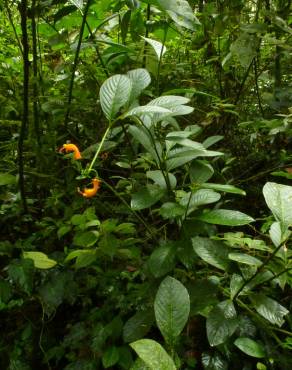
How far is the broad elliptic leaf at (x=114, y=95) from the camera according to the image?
26.6 inches

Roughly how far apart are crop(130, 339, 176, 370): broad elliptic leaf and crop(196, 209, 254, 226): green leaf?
0.88ft

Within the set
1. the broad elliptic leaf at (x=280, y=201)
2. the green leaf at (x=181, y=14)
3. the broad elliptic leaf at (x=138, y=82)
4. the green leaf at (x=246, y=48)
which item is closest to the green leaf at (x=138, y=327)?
the broad elliptic leaf at (x=280, y=201)

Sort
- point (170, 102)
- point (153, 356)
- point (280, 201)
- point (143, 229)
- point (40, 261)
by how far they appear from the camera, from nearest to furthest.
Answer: point (153, 356), point (280, 201), point (170, 102), point (40, 261), point (143, 229)

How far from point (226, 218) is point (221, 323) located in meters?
0.19

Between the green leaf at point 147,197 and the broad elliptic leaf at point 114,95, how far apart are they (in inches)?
6.7

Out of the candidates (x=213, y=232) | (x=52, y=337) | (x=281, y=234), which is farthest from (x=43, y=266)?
(x=281, y=234)

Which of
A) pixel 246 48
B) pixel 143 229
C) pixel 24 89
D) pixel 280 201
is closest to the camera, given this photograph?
pixel 280 201

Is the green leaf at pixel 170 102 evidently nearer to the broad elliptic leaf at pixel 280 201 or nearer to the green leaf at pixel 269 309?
the broad elliptic leaf at pixel 280 201

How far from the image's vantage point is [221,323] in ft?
2.13

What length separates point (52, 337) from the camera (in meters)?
0.97

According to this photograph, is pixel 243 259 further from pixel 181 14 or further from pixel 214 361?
pixel 181 14

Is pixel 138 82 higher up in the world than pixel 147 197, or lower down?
higher up

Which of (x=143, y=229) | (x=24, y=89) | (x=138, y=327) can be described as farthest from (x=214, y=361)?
(x=24, y=89)

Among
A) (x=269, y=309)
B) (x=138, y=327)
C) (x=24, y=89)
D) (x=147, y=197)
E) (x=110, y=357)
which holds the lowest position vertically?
(x=110, y=357)
